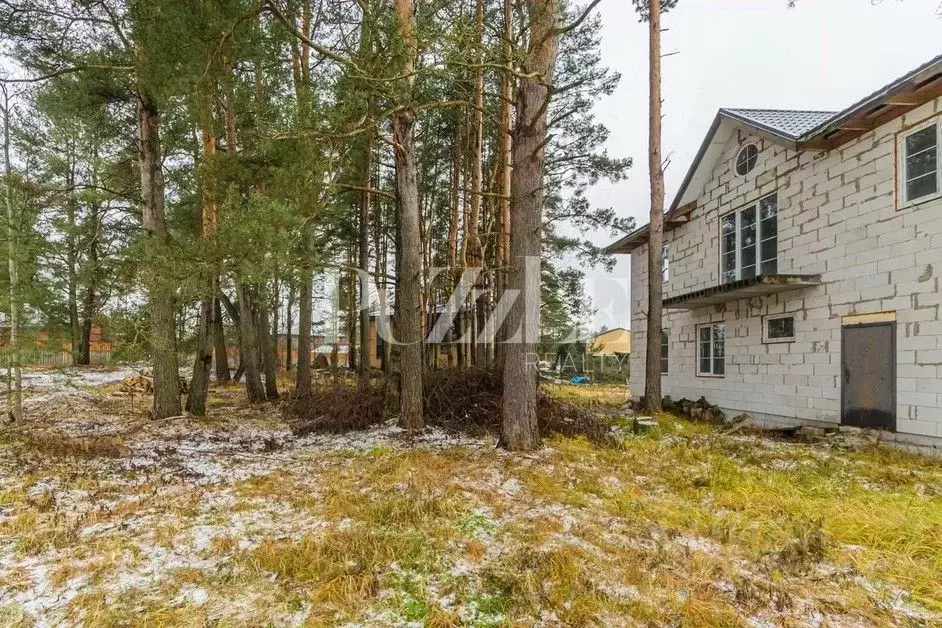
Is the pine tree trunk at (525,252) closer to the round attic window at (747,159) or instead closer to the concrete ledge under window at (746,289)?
the concrete ledge under window at (746,289)

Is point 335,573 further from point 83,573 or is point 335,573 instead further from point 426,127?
point 426,127

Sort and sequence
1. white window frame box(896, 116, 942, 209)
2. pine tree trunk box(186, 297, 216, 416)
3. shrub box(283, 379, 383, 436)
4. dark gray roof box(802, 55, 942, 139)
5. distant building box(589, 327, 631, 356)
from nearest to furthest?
dark gray roof box(802, 55, 942, 139) → white window frame box(896, 116, 942, 209) → shrub box(283, 379, 383, 436) → pine tree trunk box(186, 297, 216, 416) → distant building box(589, 327, 631, 356)

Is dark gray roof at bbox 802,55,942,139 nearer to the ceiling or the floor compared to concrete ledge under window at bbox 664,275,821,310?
nearer to the ceiling

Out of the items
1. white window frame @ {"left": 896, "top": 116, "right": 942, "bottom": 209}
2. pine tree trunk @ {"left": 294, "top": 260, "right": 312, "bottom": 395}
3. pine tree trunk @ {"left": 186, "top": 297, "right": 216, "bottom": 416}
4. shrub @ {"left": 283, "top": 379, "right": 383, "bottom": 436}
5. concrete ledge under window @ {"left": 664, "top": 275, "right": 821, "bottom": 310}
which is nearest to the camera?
white window frame @ {"left": 896, "top": 116, "right": 942, "bottom": 209}

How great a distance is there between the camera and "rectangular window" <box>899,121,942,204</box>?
608cm

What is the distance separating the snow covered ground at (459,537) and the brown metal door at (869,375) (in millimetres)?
984

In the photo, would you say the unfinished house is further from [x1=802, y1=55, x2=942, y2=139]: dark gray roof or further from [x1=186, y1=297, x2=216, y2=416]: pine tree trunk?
[x1=186, y1=297, x2=216, y2=416]: pine tree trunk

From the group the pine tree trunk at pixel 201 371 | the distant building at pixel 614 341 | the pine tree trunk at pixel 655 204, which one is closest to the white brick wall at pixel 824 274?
the pine tree trunk at pixel 655 204

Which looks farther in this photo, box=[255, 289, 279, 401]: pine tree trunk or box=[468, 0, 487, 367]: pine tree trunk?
box=[255, 289, 279, 401]: pine tree trunk

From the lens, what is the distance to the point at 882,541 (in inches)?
130

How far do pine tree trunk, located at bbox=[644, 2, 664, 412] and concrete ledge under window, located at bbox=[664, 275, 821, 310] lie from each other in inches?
39.5

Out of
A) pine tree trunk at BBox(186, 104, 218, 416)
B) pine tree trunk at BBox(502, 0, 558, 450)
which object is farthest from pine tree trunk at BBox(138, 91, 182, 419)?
pine tree trunk at BBox(502, 0, 558, 450)

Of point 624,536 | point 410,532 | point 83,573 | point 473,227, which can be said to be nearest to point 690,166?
point 473,227

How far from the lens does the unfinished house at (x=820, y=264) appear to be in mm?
6229
